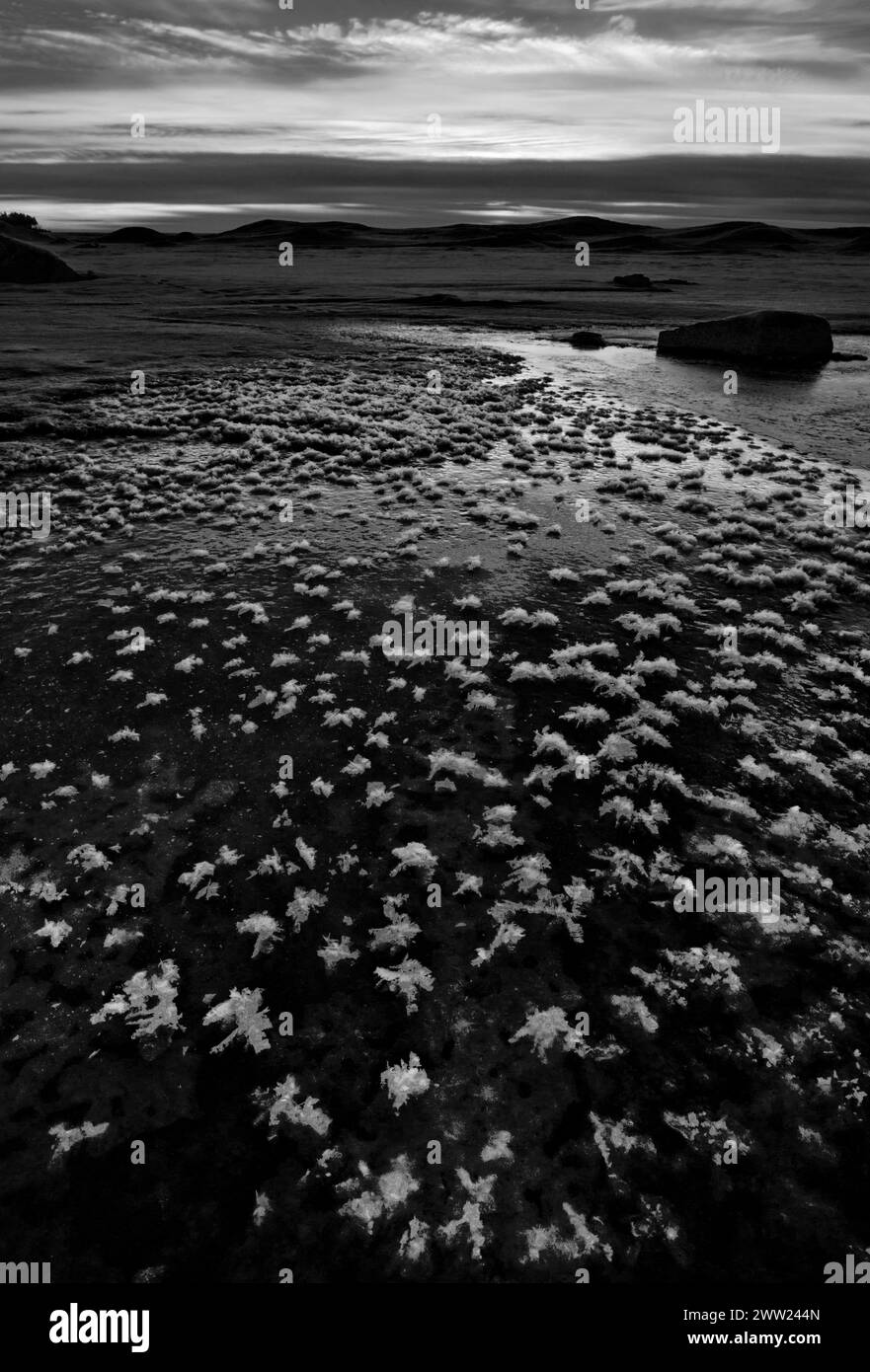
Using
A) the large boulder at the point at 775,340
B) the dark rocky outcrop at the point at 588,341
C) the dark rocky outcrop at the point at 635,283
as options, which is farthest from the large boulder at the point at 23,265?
the large boulder at the point at 775,340

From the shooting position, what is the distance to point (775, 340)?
38.6m

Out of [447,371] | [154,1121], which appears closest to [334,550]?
[154,1121]

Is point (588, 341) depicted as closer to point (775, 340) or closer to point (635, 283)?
point (775, 340)

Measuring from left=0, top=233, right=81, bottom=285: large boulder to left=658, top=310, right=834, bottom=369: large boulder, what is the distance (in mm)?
83889

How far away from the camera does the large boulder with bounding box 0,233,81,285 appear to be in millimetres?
80188

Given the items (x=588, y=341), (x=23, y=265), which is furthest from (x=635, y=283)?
(x=23, y=265)

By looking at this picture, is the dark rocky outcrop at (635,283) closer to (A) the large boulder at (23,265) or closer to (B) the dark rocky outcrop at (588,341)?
(B) the dark rocky outcrop at (588,341)

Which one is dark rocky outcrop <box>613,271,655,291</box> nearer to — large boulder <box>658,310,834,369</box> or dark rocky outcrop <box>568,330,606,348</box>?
dark rocky outcrop <box>568,330,606,348</box>

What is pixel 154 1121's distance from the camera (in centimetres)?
571

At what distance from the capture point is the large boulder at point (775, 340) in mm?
38094

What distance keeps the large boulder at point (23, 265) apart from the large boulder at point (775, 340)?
83889mm

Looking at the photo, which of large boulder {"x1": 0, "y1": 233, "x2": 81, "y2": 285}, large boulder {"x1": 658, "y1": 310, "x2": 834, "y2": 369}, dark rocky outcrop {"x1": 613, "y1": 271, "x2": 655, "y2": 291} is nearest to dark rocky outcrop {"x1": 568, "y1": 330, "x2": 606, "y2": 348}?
large boulder {"x1": 658, "y1": 310, "x2": 834, "y2": 369}

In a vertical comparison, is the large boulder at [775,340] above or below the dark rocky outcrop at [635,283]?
below
